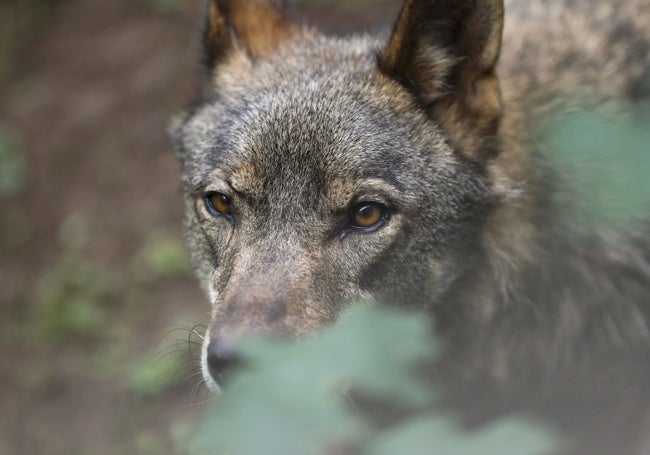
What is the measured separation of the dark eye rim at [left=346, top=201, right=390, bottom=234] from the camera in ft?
12.3

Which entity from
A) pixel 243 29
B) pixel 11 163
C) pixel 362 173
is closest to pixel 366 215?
pixel 362 173

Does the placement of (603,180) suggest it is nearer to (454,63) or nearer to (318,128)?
(454,63)

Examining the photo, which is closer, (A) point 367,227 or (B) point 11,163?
(A) point 367,227

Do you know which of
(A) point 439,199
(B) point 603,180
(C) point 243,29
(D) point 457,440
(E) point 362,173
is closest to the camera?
(D) point 457,440

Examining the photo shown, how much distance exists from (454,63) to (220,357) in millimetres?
1730

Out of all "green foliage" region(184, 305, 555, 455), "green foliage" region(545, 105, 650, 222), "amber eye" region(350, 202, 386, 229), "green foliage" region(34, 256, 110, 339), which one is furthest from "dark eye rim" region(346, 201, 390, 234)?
"green foliage" region(34, 256, 110, 339)

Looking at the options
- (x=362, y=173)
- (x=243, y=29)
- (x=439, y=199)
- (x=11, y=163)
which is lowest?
(x=439, y=199)

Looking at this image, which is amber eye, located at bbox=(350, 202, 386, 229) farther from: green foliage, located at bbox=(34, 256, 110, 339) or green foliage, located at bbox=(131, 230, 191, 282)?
green foliage, located at bbox=(34, 256, 110, 339)

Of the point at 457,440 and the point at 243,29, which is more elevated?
the point at 243,29

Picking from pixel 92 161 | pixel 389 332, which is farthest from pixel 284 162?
pixel 92 161

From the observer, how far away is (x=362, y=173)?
3.74 metres

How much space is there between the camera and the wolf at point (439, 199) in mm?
3717

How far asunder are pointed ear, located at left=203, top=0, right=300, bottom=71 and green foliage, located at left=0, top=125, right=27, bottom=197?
4.47m

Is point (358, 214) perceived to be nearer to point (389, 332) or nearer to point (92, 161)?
point (389, 332)
